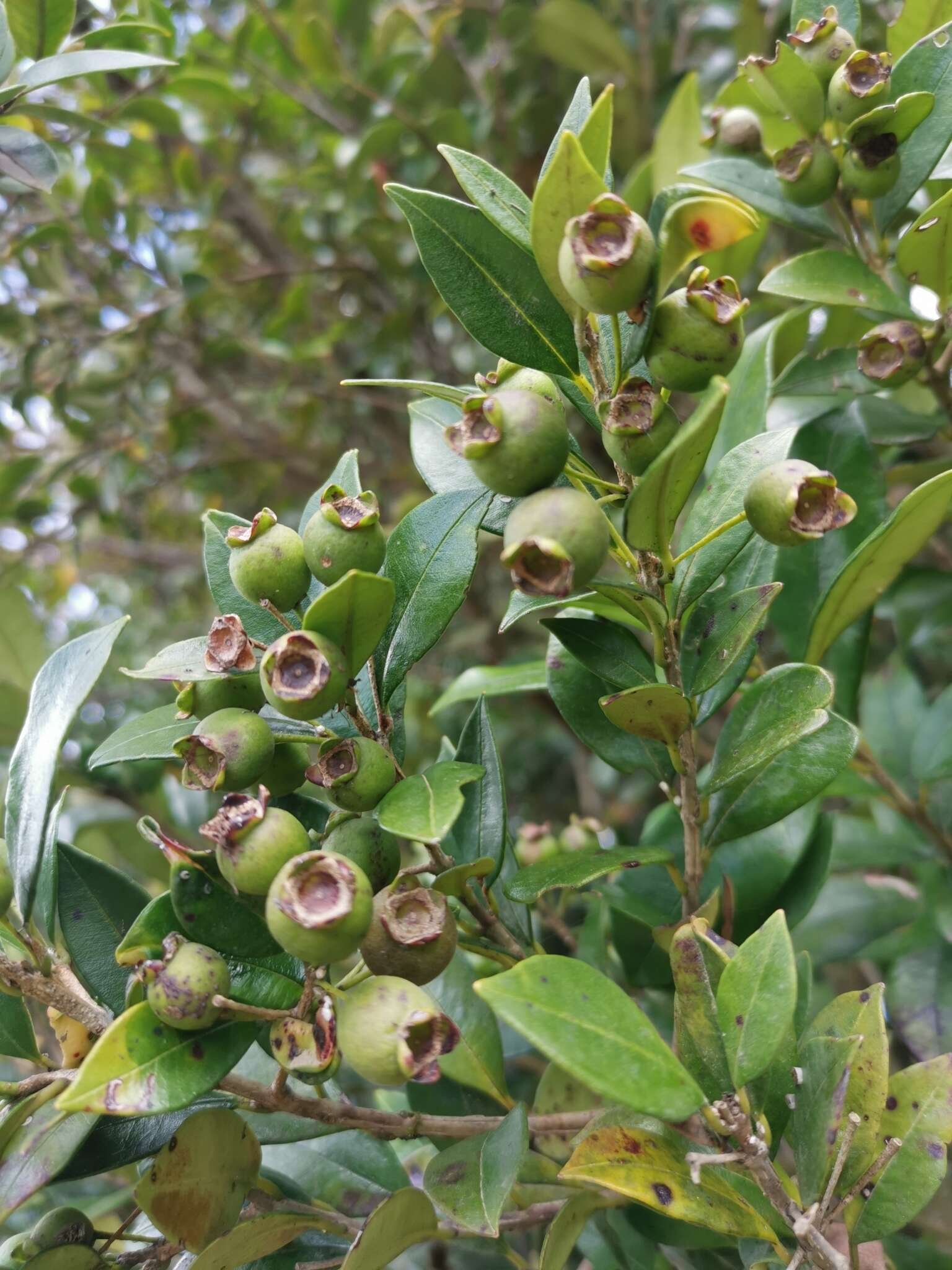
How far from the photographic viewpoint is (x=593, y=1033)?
24.4 inches

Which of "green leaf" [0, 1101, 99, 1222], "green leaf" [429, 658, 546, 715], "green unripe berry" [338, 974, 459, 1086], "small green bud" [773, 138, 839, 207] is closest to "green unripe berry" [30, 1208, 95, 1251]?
"green leaf" [0, 1101, 99, 1222]

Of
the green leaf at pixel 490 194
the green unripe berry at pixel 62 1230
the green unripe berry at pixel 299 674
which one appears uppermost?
the green leaf at pixel 490 194

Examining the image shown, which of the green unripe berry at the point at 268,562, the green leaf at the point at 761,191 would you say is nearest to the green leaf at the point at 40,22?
the green leaf at the point at 761,191

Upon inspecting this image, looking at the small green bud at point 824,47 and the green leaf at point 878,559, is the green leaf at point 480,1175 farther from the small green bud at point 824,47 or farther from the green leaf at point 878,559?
the small green bud at point 824,47

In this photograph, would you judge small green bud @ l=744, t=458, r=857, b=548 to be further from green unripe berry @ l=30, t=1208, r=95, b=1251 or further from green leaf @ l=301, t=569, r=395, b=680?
green unripe berry @ l=30, t=1208, r=95, b=1251

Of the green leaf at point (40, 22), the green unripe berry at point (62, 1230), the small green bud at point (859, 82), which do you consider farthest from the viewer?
the green leaf at point (40, 22)

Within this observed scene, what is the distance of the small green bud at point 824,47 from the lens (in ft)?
3.29

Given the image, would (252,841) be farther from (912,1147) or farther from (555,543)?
(912,1147)

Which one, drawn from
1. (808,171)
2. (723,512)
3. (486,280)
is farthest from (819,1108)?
(808,171)

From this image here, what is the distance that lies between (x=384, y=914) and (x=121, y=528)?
7.87 feet

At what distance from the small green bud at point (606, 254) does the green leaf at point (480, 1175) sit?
635 mm

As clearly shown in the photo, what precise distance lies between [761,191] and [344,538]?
0.75 meters

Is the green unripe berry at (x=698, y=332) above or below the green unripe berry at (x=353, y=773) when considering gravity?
above

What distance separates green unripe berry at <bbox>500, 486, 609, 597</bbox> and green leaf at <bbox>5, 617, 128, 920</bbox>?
0.36 m
